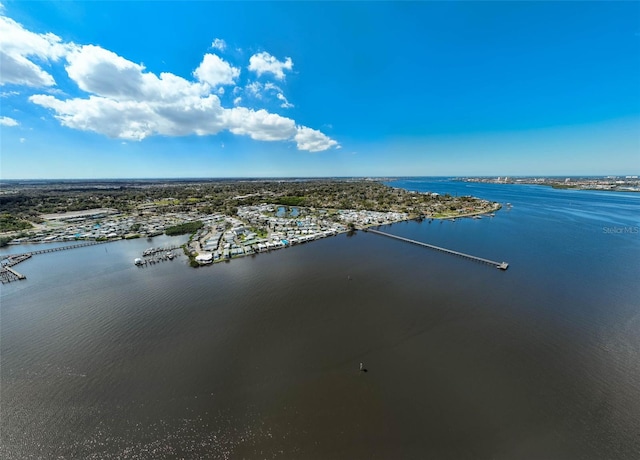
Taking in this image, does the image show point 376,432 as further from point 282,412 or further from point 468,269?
point 468,269

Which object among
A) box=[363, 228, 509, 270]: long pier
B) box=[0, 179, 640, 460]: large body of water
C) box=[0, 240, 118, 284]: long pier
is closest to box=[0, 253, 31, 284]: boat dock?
box=[0, 240, 118, 284]: long pier

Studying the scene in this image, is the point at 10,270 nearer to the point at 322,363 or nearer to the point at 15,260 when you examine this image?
the point at 15,260

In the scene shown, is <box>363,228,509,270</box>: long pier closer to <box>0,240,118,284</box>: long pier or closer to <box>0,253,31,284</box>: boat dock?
<box>0,240,118,284</box>: long pier

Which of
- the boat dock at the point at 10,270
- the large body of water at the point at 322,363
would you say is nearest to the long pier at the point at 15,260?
the boat dock at the point at 10,270

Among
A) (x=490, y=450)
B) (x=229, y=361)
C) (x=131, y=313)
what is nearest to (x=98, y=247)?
(x=131, y=313)

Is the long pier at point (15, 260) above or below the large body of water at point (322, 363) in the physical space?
above

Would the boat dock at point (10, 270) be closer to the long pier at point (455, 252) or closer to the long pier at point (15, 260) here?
the long pier at point (15, 260)

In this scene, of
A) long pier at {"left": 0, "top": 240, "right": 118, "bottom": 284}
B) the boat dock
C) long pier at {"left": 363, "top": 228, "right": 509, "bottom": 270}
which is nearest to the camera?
the boat dock

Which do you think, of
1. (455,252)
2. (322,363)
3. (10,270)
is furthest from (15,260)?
(455,252)

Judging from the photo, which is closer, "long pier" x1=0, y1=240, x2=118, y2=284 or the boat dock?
the boat dock
